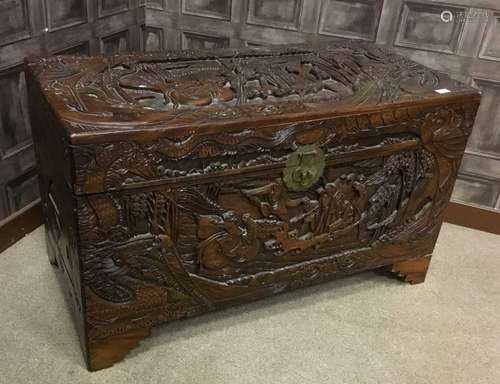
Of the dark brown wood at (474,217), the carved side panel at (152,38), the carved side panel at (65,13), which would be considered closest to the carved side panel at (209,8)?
the carved side panel at (152,38)

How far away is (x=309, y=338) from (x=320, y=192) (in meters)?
0.41

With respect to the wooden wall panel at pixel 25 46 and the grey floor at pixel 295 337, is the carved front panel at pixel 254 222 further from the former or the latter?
the wooden wall panel at pixel 25 46

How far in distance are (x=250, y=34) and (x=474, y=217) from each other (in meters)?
1.05

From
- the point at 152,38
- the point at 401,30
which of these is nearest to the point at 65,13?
the point at 152,38

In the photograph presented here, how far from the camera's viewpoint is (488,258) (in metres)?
1.86

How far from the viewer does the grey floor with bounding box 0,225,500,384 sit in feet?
4.40

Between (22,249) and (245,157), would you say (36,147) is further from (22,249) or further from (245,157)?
(245,157)

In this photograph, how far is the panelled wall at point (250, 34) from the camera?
1559 millimetres

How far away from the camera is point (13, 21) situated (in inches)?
57.8

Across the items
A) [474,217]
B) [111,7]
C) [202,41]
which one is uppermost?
[111,7]

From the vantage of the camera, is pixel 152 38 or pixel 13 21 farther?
pixel 152 38

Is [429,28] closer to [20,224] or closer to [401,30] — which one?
[401,30]

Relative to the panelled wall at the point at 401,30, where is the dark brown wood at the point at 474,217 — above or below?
below

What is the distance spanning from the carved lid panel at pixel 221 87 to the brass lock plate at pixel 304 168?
91mm
